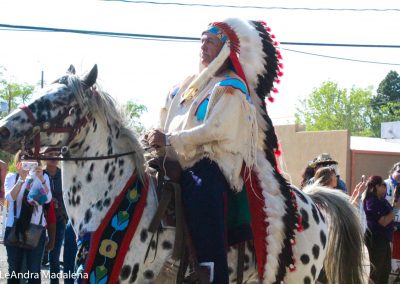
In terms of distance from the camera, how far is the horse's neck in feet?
14.8

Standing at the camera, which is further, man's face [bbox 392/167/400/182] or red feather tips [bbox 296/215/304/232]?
man's face [bbox 392/167/400/182]

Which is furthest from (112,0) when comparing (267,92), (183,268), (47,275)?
(183,268)

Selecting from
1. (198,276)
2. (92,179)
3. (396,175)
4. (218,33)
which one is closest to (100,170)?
(92,179)

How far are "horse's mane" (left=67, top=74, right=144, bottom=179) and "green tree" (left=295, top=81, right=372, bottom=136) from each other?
2117 inches

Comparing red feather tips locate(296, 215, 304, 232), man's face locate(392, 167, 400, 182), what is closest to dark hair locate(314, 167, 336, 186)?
man's face locate(392, 167, 400, 182)

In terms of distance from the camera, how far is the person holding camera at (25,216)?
24.3ft

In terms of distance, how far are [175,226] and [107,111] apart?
0.97m

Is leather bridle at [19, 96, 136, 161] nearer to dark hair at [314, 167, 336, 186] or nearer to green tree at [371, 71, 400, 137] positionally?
dark hair at [314, 167, 336, 186]

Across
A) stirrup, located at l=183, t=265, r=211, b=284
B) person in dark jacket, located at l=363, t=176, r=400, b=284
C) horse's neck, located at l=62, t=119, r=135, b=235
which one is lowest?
person in dark jacket, located at l=363, t=176, r=400, b=284

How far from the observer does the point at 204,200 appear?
452cm

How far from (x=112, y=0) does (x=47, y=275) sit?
6859 millimetres

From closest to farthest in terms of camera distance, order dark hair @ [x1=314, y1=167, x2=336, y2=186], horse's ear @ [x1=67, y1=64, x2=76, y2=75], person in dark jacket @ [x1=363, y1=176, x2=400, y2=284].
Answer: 1. horse's ear @ [x1=67, y1=64, x2=76, y2=75]
2. dark hair @ [x1=314, y1=167, x2=336, y2=186]
3. person in dark jacket @ [x1=363, y1=176, x2=400, y2=284]

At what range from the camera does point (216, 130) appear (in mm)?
4594

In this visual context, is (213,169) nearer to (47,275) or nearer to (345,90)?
(47,275)
